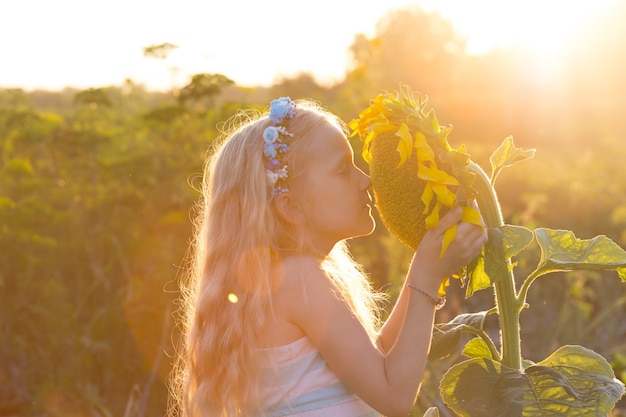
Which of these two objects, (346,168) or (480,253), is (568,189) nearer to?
(346,168)

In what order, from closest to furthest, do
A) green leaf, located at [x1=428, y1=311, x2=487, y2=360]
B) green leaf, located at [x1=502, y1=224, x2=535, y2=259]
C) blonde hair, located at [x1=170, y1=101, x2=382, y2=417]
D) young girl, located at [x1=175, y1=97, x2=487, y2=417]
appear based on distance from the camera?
1. green leaf, located at [x1=502, y1=224, x2=535, y2=259]
2. green leaf, located at [x1=428, y1=311, x2=487, y2=360]
3. young girl, located at [x1=175, y1=97, x2=487, y2=417]
4. blonde hair, located at [x1=170, y1=101, x2=382, y2=417]

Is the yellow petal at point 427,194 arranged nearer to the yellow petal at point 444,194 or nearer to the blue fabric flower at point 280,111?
the yellow petal at point 444,194

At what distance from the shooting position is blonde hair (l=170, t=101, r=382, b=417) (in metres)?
1.79

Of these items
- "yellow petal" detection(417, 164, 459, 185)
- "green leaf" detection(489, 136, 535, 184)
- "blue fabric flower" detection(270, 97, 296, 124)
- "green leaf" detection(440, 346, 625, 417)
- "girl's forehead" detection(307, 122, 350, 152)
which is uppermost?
"blue fabric flower" detection(270, 97, 296, 124)

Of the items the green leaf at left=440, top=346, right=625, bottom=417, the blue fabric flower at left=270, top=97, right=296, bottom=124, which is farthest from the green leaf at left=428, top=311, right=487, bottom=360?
the blue fabric flower at left=270, top=97, right=296, bottom=124

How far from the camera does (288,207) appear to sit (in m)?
1.83

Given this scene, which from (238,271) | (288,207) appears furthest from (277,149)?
(238,271)

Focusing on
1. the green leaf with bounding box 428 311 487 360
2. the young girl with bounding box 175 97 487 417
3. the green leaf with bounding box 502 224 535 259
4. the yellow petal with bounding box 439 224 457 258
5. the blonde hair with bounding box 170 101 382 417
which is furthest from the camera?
the blonde hair with bounding box 170 101 382 417

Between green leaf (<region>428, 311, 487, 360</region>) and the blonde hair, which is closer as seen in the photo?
green leaf (<region>428, 311, 487, 360</region>)

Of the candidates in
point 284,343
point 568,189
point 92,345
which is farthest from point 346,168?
point 568,189

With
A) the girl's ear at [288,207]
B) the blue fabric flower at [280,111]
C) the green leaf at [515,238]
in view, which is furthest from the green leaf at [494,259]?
the blue fabric flower at [280,111]

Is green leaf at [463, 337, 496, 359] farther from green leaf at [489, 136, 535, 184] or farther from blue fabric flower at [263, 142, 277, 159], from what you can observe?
blue fabric flower at [263, 142, 277, 159]

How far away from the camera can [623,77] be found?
1575 cm

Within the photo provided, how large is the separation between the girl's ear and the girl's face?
0.03 m
